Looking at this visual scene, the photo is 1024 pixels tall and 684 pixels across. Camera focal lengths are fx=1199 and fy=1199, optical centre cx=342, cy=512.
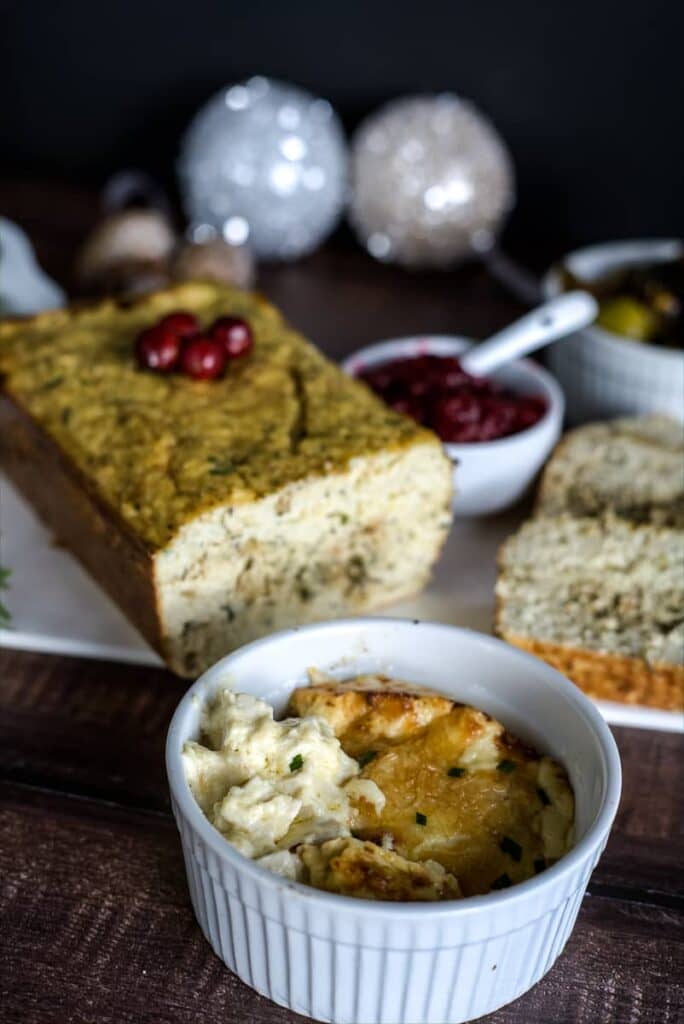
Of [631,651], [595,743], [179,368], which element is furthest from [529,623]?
[179,368]

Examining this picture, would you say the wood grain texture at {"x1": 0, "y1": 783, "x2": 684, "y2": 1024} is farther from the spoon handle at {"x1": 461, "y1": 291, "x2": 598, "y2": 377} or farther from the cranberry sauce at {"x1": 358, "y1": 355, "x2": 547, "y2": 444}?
the spoon handle at {"x1": 461, "y1": 291, "x2": 598, "y2": 377}

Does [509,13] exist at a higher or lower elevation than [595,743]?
higher

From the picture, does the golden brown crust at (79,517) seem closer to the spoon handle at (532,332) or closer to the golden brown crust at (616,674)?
the golden brown crust at (616,674)

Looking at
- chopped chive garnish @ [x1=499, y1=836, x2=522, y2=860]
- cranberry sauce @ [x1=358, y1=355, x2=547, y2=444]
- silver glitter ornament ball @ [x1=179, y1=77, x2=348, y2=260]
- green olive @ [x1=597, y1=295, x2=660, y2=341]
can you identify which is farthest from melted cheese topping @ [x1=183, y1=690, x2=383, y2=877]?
silver glitter ornament ball @ [x1=179, y1=77, x2=348, y2=260]

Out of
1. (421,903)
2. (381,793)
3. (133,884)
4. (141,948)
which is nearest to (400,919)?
(421,903)

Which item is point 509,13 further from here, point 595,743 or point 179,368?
point 595,743

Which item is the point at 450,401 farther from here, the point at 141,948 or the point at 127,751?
the point at 141,948
